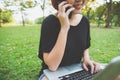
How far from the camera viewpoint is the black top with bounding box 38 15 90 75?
60 centimetres

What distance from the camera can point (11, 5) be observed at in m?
1.08

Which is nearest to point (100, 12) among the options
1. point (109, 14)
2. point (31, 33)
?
point (109, 14)

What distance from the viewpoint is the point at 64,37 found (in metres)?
0.55

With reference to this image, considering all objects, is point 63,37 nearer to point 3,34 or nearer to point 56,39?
point 56,39

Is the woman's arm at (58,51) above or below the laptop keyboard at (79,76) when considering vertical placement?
above

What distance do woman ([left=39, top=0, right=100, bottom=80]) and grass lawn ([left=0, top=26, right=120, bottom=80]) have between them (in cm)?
50

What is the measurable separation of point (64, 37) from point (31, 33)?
81 cm

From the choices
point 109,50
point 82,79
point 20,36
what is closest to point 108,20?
point 109,50

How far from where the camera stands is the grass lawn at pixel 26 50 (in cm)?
114

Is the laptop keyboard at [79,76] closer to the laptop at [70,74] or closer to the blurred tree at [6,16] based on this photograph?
the laptop at [70,74]

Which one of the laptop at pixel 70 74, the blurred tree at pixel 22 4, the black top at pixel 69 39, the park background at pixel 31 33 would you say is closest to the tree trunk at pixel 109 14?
the park background at pixel 31 33

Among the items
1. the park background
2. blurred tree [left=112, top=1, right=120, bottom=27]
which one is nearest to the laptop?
the park background

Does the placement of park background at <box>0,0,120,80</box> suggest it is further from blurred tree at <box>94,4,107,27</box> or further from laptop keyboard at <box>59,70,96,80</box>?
laptop keyboard at <box>59,70,96,80</box>

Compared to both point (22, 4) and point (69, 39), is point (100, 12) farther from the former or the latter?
point (69, 39)
